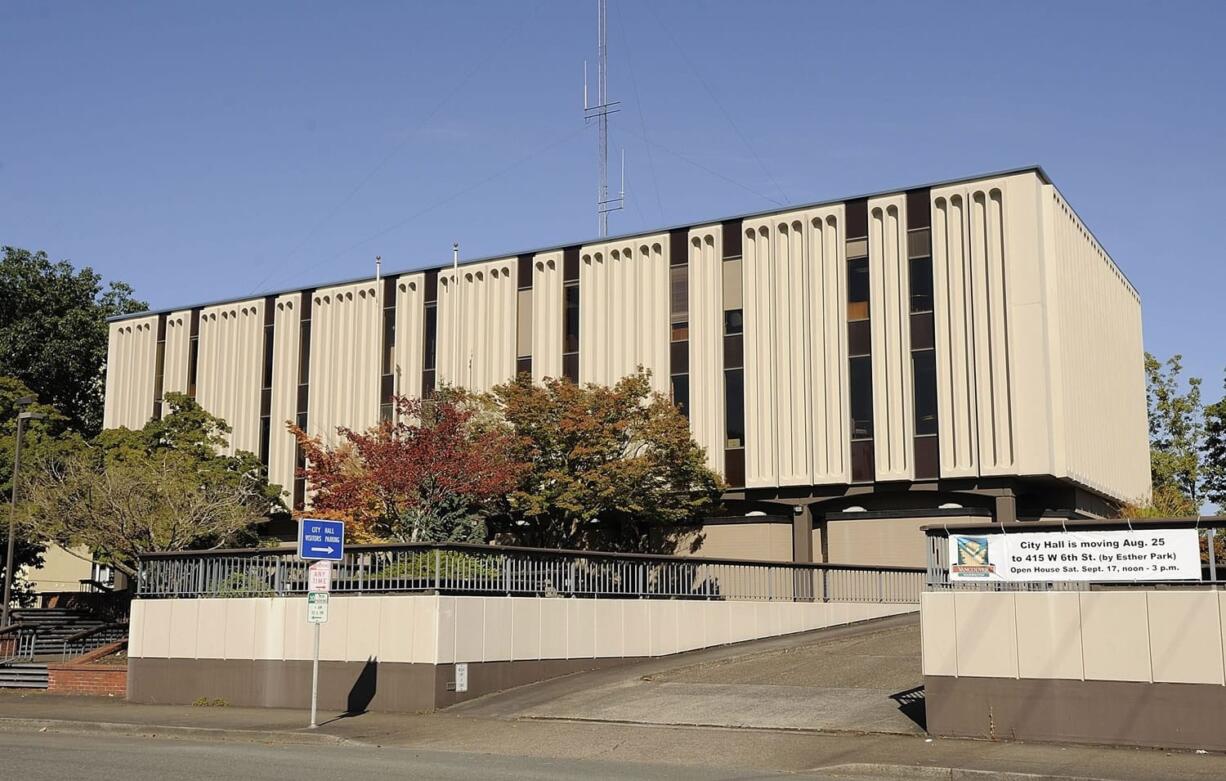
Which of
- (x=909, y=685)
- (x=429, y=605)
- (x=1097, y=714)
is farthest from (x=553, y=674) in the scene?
(x=1097, y=714)

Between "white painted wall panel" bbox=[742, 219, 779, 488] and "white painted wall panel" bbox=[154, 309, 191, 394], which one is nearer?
"white painted wall panel" bbox=[742, 219, 779, 488]

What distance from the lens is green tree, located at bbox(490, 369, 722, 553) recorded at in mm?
35500

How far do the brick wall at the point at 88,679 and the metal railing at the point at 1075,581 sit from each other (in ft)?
53.3

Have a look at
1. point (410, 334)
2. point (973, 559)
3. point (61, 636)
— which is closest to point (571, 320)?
point (410, 334)

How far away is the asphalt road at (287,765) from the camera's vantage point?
12875 mm

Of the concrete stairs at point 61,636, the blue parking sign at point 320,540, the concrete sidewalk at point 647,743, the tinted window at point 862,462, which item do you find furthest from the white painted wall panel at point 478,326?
the blue parking sign at point 320,540

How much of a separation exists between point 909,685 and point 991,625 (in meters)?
4.19

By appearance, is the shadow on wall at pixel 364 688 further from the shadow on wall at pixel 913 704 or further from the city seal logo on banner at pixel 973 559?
the city seal logo on banner at pixel 973 559

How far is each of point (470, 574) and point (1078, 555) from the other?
9.99 meters

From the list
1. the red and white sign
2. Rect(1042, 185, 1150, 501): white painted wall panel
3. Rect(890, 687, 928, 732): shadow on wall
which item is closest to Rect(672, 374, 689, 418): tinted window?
Rect(1042, 185, 1150, 501): white painted wall panel

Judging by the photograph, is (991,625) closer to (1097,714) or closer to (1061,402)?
(1097,714)

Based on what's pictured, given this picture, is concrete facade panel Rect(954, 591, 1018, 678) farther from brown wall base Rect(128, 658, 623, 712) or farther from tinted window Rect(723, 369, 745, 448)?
tinted window Rect(723, 369, 745, 448)

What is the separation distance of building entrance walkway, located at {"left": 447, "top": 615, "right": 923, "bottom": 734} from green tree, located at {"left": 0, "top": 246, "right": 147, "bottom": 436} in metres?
49.8

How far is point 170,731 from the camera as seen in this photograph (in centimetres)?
1847
